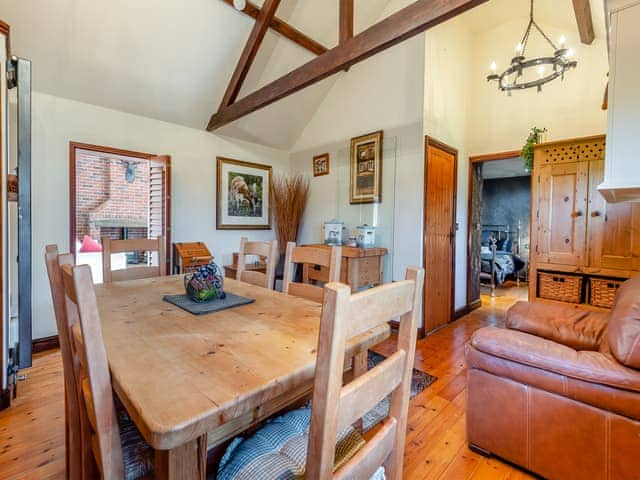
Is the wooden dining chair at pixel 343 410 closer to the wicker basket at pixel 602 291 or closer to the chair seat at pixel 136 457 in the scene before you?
the chair seat at pixel 136 457

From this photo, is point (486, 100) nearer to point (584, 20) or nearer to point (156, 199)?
point (584, 20)

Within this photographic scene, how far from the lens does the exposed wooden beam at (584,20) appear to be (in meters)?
2.61

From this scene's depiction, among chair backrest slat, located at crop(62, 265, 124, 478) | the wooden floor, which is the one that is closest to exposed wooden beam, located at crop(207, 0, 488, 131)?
chair backrest slat, located at crop(62, 265, 124, 478)

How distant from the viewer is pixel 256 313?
1370mm

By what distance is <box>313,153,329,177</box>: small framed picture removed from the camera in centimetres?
413

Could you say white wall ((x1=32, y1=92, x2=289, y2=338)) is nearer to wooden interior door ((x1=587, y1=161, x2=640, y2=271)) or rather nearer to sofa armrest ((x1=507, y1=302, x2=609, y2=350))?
sofa armrest ((x1=507, y1=302, x2=609, y2=350))

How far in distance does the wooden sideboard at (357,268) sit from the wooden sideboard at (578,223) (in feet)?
4.70

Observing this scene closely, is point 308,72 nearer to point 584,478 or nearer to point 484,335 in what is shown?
point 484,335

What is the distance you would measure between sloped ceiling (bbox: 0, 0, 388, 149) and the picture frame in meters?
1.22

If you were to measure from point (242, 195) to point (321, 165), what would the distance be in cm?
113

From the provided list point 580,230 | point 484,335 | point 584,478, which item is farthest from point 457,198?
point 584,478

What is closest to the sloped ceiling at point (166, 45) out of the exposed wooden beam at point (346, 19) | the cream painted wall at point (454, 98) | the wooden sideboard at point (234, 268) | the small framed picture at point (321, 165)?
the cream painted wall at point (454, 98)

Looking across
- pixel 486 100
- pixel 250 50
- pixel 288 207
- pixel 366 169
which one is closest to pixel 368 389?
pixel 366 169

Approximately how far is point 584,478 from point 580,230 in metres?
1.90
